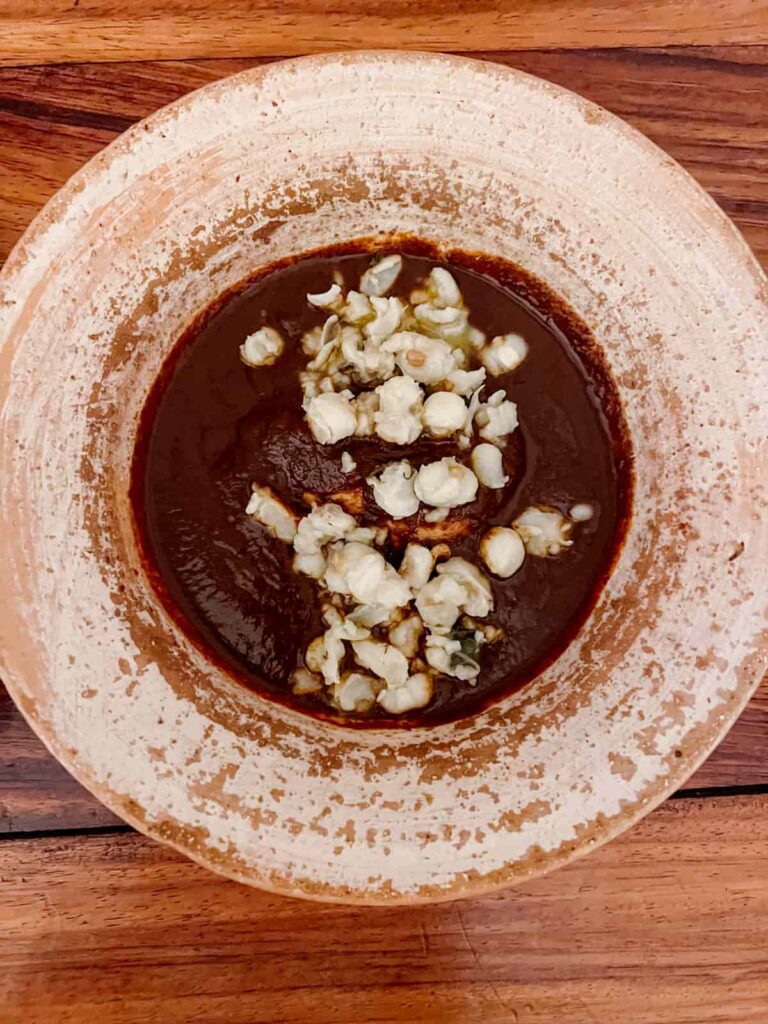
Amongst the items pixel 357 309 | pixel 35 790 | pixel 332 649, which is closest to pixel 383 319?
pixel 357 309

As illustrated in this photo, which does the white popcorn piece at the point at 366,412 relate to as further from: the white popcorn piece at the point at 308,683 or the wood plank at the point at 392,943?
the wood plank at the point at 392,943

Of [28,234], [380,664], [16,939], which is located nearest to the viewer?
Result: [28,234]

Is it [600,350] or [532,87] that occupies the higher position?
[532,87]

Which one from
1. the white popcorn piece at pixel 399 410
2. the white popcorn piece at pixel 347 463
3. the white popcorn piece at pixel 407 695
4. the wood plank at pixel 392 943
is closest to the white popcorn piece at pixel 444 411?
the white popcorn piece at pixel 399 410

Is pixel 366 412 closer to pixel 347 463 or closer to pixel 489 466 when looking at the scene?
pixel 347 463

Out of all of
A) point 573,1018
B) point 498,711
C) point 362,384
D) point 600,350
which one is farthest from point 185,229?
point 573,1018

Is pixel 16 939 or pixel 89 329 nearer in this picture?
pixel 89 329

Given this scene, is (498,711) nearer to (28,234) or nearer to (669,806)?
(669,806)
